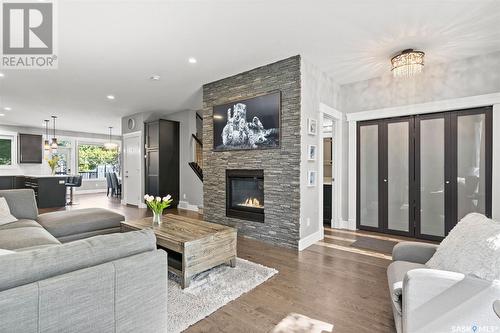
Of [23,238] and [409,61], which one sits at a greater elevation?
[409,61]

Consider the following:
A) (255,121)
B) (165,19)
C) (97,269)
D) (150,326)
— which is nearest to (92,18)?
(165,19)

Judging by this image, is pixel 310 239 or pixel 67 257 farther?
pixel 310 239

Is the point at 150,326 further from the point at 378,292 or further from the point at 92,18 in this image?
the point at 92,18

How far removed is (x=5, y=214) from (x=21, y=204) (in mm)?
371

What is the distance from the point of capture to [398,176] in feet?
14.0

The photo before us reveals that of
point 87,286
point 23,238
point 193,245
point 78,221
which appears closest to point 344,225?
point 193,245

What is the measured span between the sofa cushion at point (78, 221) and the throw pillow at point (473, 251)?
12.2ft

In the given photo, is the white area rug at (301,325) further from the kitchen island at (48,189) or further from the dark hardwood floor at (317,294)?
the kitchen island at (48,189)

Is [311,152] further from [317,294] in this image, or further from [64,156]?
[64,156]

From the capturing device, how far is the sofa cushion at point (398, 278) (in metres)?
1.54

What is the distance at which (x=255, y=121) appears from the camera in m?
4.09

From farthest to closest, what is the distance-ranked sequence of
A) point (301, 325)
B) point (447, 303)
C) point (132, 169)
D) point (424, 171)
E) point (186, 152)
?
point (132, 169)
point (186, 152)
point (424, 171)
point (301, 325)
point (447, 303)

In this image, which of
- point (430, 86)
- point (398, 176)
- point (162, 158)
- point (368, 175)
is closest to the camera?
point (430, 86)

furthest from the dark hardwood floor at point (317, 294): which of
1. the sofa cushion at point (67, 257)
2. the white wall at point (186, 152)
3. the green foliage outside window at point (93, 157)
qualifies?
the green foliage outside window at point (93, 157)
